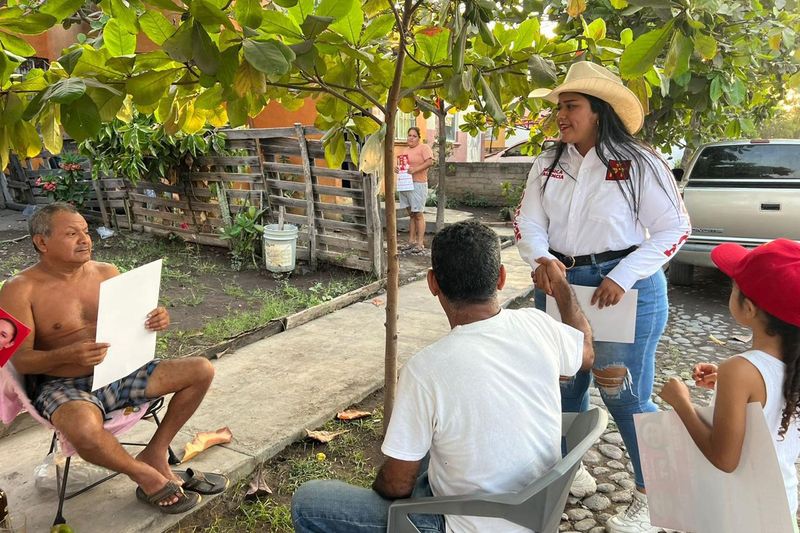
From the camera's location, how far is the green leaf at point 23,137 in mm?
1724

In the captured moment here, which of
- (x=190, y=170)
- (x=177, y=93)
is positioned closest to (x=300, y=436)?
(x=177, y=93)

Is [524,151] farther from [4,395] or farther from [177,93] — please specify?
[4,395]

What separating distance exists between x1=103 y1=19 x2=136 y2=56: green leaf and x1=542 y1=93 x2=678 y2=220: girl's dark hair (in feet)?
5.29

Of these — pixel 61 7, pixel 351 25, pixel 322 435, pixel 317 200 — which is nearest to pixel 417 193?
pixel 317 200

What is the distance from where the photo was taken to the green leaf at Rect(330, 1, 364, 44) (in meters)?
1.65

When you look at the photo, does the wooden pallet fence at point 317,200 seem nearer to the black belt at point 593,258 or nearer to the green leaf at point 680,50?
the black belt at point 593,258

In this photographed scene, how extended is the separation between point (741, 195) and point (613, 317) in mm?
4695

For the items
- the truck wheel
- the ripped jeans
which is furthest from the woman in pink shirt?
the ripped jeans

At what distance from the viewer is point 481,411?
137 centimetres

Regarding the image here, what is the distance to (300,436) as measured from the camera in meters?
3.13

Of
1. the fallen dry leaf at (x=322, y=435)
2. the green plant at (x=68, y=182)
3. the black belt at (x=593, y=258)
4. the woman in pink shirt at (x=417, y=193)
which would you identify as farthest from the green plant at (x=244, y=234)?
the black belt at (x=593, y=258)

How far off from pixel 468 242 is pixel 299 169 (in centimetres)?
512

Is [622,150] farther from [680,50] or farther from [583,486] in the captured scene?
[583,486]

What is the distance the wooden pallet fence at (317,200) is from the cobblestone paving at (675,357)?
3.05m
